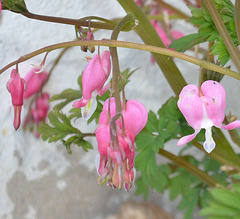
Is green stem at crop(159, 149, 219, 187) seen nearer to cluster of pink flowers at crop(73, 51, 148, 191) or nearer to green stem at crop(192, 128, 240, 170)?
green stem at crop(192, 128, 240, 170)

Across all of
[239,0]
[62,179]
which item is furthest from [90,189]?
[239,0]

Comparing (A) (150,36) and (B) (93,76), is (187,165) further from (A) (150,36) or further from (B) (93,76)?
(B) (93,76)

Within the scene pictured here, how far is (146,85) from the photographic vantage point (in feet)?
4.10

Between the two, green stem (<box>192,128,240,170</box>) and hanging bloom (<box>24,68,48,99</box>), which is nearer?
green stem (<box>192,128,240,170</box>)

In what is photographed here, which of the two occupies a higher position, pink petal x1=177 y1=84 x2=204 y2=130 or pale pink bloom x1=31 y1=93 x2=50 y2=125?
pink petal x1=177 y1=84 x2=204 y2=130

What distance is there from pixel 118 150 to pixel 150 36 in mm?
324

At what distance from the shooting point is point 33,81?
36.7 inches

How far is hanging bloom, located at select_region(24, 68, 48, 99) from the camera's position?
917 millimetres

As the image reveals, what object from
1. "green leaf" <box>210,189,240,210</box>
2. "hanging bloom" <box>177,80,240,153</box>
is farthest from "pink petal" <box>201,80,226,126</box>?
"green leaf" <box>210,189,240,210</box>

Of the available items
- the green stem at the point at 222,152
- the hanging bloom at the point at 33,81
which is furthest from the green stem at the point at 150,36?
the hanging bloom at the point at 33,81

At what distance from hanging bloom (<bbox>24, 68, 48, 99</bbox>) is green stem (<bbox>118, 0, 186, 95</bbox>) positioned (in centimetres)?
34

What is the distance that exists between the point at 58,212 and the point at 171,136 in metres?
0.52

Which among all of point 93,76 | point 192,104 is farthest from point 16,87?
point 192,104

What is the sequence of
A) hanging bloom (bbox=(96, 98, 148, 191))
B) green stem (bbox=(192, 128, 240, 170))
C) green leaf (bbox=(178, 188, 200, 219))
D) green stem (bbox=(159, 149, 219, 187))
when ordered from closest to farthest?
1. hanging bloom (bbox=(96, 98, 148, 191))
2. green stem (bbox=(192, 128, 240, 170))
3. green stem (bbox=(159, 149, 219, 187))
4. green leaf (bbox=(178, 188, 200, 219))
